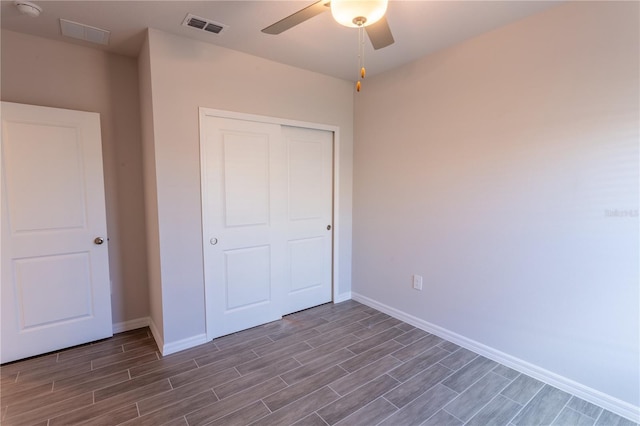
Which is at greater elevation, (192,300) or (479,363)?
(192,300)

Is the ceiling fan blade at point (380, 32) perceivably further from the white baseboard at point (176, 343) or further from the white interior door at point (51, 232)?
the white baseboard at point (176, 343)

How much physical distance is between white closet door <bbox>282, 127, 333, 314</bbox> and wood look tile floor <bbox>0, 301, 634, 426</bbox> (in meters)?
0.71

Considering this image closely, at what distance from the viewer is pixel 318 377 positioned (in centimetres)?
229

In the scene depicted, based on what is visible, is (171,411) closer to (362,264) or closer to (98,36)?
(362,264)

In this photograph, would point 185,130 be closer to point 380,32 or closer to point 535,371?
point 380,32

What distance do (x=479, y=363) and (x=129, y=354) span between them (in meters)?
2.86

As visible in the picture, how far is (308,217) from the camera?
11.4 ft

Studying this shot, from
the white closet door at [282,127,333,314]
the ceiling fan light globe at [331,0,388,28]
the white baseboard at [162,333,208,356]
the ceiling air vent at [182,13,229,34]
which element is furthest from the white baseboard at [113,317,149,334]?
the ceiling fan light globe at [331,0,388,28]

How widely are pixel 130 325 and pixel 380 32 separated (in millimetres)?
3292

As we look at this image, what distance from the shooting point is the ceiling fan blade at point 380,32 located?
168 centimetres

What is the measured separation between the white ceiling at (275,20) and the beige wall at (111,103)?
0.14 metres

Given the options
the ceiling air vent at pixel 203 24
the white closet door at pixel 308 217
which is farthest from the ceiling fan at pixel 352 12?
the white closet door at pixel 308 217

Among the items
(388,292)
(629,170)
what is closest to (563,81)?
(629,170)

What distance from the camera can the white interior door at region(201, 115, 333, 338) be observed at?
9.16 feet
